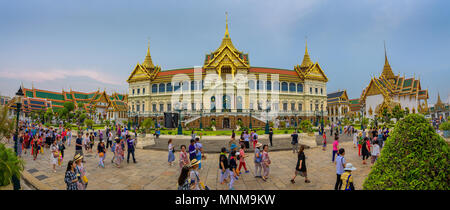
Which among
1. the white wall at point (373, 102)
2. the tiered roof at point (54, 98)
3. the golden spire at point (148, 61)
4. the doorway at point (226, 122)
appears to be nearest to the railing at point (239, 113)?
the doorway at point (226, 122)

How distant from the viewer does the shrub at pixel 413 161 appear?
3.46m

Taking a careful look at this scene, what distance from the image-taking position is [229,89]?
156 feet

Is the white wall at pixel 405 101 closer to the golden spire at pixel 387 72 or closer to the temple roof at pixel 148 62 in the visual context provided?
the golden spire at pixel 387 72

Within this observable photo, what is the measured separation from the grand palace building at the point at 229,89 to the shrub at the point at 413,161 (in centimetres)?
3912

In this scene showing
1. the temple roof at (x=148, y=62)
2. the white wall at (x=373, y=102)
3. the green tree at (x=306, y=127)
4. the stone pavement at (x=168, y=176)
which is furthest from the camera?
the temple roof at (x=148, y=62)

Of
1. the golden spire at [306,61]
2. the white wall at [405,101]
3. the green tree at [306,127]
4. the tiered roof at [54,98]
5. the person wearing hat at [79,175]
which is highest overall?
the golden spire at [306,61]

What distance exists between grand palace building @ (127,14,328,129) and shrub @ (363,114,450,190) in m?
A: 39.1

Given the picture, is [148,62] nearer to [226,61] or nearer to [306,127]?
[226,61]

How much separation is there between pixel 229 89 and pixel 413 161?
44199 mm

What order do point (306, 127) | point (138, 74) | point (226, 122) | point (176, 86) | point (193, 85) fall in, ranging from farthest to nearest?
point (138, 74)
point (176, 86)
point (193, 85)
point (226, 122)
point (306, 127)

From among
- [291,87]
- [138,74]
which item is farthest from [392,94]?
[138,74]

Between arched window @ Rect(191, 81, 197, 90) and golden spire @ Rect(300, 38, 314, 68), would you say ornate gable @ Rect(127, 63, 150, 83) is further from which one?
golden spire @ Rect(300, 38, 314, 68)

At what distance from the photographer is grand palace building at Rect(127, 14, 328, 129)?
4900 centimetres
